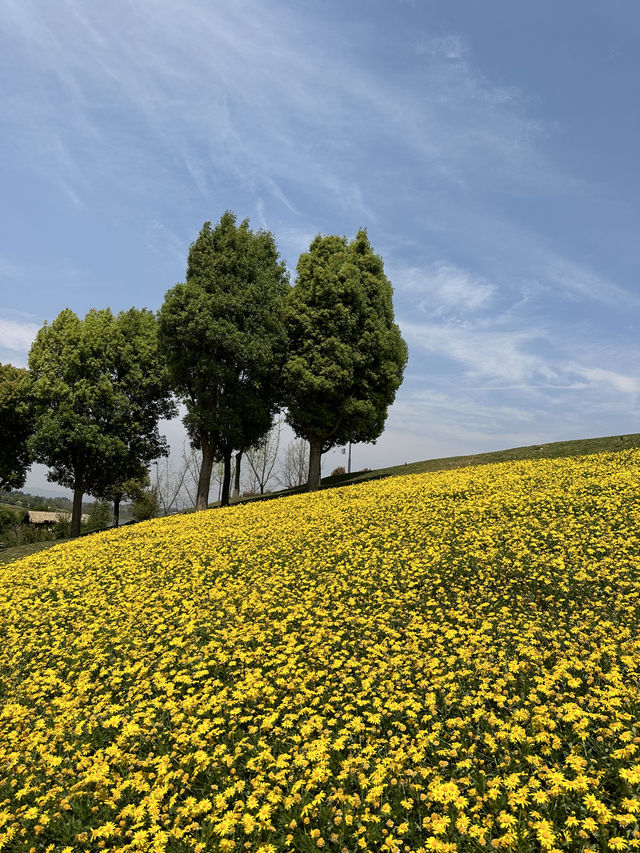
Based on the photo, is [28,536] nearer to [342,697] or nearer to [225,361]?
[225,361]

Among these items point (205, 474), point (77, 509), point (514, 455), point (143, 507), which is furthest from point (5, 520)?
point (514, 455)

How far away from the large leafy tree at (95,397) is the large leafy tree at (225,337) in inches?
119

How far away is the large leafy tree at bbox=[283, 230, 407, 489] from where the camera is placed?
2588cm

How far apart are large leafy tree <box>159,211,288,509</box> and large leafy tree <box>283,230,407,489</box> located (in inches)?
52.5

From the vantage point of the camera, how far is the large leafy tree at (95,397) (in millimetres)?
26109

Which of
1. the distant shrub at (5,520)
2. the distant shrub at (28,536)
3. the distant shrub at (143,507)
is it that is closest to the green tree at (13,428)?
the distant shrub at (28,536)

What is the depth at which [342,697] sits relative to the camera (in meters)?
6.06

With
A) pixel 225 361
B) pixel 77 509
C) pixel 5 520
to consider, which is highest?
Result: pixel 225 361

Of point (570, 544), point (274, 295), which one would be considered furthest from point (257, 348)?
point (570, 544)

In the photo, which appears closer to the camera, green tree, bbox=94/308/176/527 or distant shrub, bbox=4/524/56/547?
green tree, bbox=94/308/176/527

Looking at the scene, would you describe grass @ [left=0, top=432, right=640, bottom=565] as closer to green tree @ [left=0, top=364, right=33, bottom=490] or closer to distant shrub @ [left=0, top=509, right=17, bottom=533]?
green tree @ [left=0, top=364, right=33, bottom=490]

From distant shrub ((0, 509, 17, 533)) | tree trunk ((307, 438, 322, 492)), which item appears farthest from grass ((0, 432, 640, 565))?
distant shrub ((0, 509, 17, 533))

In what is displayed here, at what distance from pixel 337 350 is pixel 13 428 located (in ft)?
77.0

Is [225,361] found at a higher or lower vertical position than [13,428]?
higher
